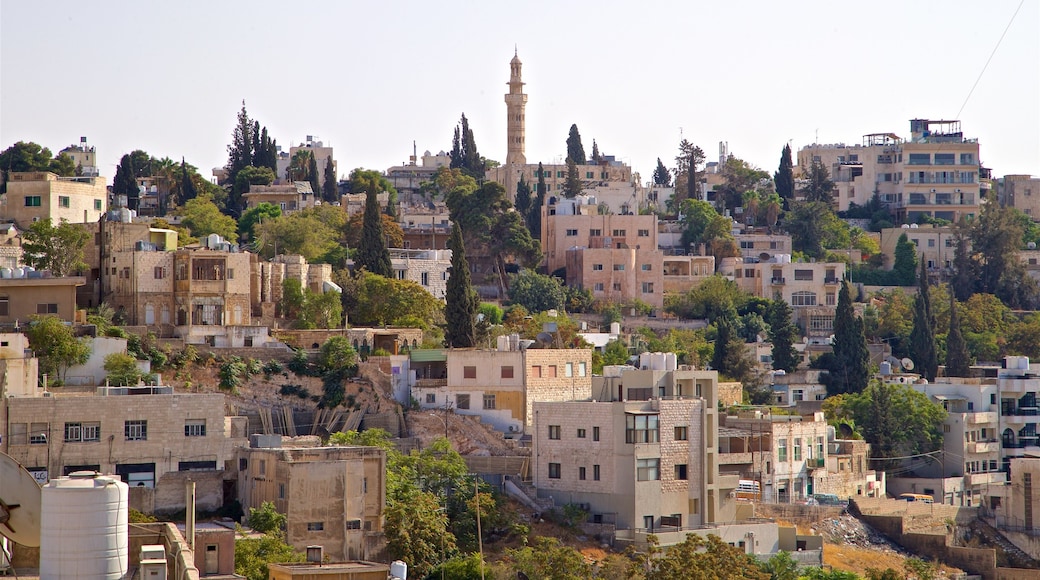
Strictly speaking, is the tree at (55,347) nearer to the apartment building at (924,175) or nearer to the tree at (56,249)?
the tree at (56,249)

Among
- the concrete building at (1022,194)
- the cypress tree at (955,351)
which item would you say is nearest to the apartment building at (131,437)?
the cypress tree at (955,351)

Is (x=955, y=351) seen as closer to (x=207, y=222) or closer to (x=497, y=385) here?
(x=497, y=385)

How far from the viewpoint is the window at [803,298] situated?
74.7 meters

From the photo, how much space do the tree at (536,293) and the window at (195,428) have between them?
27.9 metres

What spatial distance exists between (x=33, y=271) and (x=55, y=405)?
10.3m

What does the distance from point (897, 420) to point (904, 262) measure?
2432 cm

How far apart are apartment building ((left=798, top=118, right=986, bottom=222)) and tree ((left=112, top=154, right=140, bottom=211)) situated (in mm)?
37000

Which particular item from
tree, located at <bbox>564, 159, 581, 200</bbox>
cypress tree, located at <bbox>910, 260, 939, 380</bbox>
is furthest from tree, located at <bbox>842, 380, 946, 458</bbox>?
tree, located at <bbox>564, 159, 581, 200</bbox>

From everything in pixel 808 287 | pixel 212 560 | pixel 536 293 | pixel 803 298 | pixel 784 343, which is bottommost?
pixel 212 560

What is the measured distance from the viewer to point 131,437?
135 ft

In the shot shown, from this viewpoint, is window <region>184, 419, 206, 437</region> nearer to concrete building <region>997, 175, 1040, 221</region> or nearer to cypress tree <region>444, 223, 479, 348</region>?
cypress tree <region>444, 223, 479, 348</region>

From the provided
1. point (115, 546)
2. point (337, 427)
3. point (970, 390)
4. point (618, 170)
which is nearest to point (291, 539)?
point (337, 427)

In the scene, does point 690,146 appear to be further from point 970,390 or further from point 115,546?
point 115,546

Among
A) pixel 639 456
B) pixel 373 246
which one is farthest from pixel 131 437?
pixel 373 246
